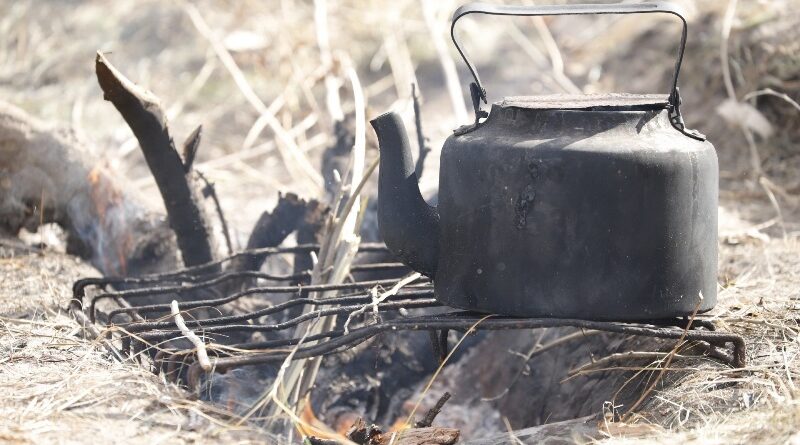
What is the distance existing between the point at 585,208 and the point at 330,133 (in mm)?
4624

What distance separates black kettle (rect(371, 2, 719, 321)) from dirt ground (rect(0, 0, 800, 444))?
0.32 meters

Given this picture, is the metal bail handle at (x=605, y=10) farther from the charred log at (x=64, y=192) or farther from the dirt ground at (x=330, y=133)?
the charred log at (x=64, y=192)

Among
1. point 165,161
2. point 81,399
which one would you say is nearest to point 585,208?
point 81,399

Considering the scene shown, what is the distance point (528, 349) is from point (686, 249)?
1383 mm

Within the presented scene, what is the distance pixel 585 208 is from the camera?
85.7 inches

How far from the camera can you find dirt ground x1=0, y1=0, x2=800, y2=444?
84.2 inches

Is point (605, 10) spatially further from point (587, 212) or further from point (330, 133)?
point (330, 133)

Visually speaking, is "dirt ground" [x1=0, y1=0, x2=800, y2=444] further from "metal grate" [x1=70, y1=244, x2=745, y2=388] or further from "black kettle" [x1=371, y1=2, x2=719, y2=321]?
"black kettle" [x1=371, y1=2, x2=719, y2=321]

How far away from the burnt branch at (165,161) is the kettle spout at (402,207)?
977 mm

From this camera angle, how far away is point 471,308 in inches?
92.1

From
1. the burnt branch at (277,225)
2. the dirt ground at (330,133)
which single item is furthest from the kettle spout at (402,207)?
the burnt branch at (277,225)

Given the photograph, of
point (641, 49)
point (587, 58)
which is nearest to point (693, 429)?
point (641, 49)

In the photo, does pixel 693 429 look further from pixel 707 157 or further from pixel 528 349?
pixel 528 349

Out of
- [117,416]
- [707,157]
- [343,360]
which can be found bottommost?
[343,360]
